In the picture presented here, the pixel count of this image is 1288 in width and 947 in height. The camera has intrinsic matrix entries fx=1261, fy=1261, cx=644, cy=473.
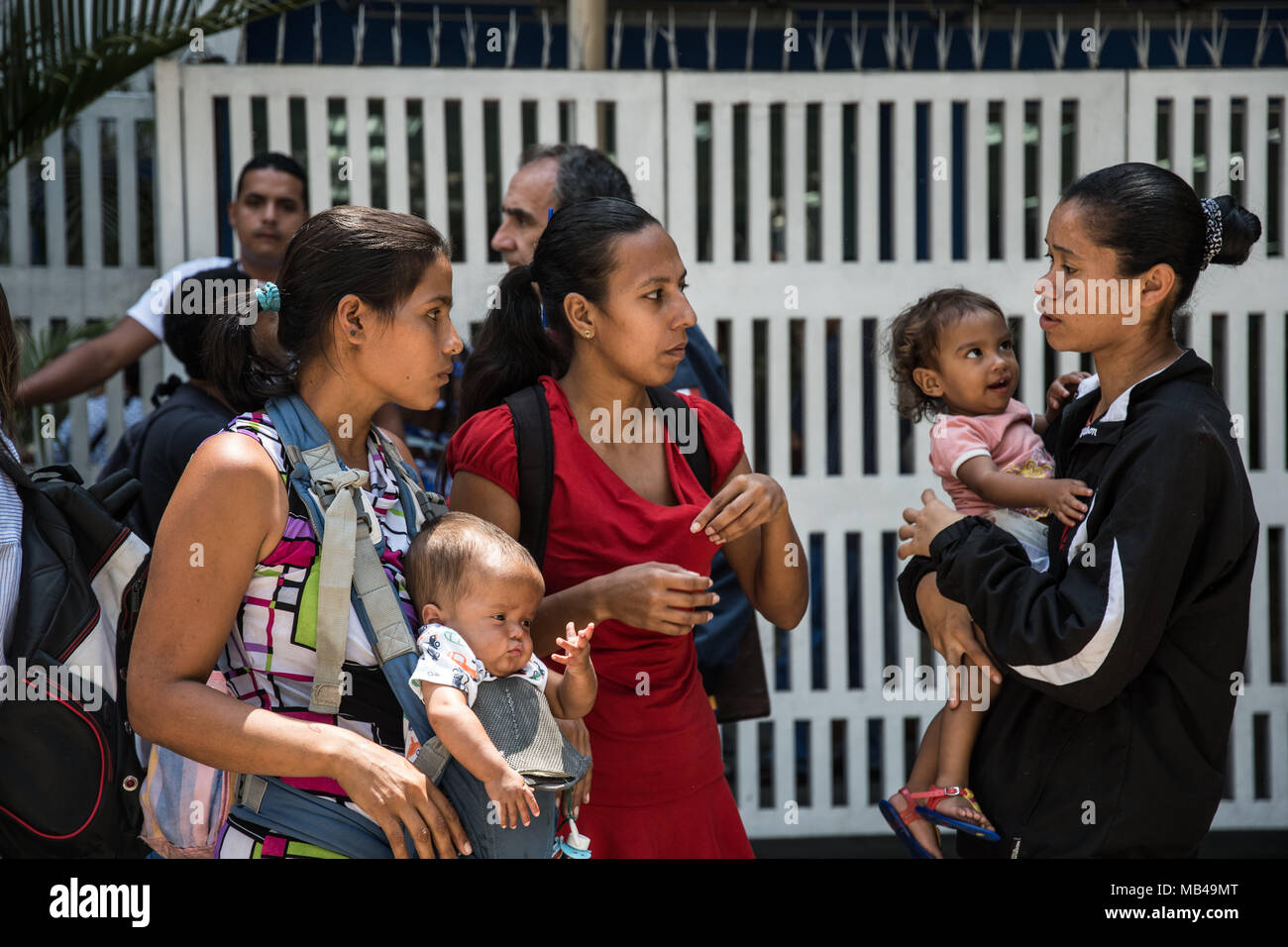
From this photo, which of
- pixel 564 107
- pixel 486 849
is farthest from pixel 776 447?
pixel 486 849

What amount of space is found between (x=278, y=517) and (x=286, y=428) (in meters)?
0.19

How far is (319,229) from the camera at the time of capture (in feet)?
7.49

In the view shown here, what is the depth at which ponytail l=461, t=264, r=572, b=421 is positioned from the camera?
2.76m

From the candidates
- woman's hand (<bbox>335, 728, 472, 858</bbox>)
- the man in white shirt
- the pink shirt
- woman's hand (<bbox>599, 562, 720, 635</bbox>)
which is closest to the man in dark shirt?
the man in white shirt

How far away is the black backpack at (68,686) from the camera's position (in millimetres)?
2279

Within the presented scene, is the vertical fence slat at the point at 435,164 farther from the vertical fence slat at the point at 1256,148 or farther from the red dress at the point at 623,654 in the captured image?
the vertical fence slat at the point at 1256,148

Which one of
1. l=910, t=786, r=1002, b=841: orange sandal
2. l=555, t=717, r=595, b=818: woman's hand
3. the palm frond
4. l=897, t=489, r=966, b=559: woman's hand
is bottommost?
l=910, t=786, r=1002, b=841: orange sandal

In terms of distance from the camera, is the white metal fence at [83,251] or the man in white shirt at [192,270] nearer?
the man in white shirt at [192,270]

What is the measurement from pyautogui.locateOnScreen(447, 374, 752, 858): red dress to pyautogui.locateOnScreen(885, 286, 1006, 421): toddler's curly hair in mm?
897

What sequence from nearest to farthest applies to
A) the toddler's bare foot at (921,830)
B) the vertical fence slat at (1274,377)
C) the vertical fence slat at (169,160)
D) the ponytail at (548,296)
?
the ponytail at (548,296) < the toddler's bare foot at (921,830) < the vertical fence slat at (169,160) < the vertical fence slat at (1274,377)

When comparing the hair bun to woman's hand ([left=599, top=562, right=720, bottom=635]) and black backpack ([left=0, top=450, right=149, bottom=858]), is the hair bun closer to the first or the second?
woman's hand ([left=599, top=562, right=720, bottom=635])

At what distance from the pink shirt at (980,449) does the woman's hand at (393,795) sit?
160 cm

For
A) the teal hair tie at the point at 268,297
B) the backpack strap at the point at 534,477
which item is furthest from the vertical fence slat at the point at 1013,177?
the teal hair tie at the point at 268,297
